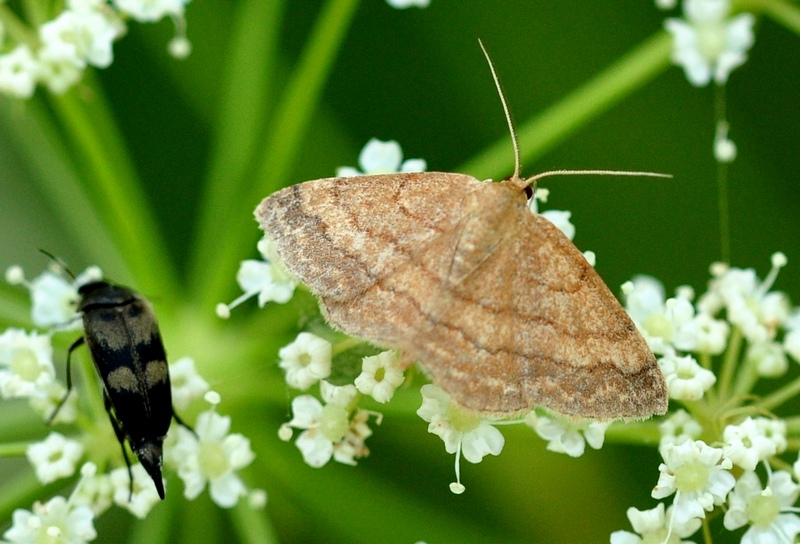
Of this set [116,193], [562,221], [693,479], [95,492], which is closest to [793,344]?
[693,479]

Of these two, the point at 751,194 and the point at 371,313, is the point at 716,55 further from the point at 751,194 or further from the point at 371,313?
the point at 371,313

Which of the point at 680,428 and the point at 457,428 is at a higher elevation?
the point at 457,428

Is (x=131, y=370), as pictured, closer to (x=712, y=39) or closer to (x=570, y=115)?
(x=570, y=115)

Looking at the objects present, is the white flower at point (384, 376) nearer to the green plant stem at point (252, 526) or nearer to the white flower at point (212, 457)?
the white flower at point (212, 457)

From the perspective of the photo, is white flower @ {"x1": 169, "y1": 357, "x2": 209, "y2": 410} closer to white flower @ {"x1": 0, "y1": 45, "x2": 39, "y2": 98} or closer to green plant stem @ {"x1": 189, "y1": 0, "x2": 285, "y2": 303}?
green plant stem @ {"x1": 189, "y1": 0, "x2": 285, "y2": 303}

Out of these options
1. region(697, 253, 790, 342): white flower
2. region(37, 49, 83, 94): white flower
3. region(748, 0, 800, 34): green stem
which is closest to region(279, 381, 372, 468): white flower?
region(697, 253, 790, 342): white flower

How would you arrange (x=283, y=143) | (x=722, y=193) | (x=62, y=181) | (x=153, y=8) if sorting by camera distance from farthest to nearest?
(x=722, y=193) → (x=62, y=181) → (x=283, y=143) → (x=153, y=8)
